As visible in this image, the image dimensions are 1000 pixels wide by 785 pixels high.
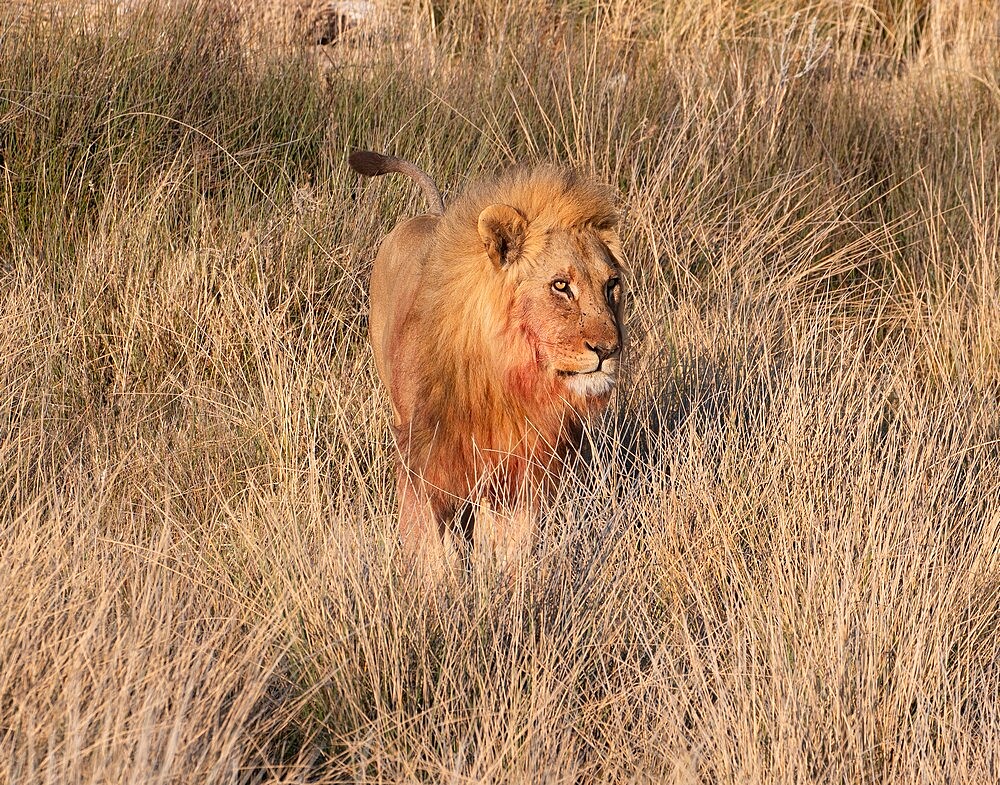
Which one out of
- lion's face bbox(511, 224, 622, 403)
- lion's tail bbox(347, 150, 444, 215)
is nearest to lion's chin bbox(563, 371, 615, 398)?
lion's face bbox(511, 224, 622, 403)

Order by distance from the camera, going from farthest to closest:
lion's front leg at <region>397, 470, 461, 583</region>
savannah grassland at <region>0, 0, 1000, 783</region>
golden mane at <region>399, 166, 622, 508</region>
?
golden mane at <region>399, 166, 622, 508</region>
lion's front leg at <region>397, 470, 461, 583</region>
savannah grassland at <region>0, 0, 1000, 783</region>

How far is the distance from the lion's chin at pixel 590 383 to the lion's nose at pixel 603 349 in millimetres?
43

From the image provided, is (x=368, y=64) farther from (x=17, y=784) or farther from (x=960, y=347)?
(x=17, y=784)

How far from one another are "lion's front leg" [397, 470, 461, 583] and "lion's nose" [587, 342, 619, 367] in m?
0.57

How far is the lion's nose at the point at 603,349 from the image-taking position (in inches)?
126

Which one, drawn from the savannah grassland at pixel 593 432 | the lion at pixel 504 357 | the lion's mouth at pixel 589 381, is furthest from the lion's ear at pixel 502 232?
the savannah grassland at pixel 593 432

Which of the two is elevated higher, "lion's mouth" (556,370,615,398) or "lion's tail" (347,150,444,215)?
"lion's tail" (347,150,444,215)

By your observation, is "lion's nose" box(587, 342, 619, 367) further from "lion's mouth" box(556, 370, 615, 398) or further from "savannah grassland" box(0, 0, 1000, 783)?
"savannah grassland" box(0, 0, 1000, 783)

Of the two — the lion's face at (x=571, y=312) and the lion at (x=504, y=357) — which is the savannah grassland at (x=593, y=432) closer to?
the lion at (x=504, y=357)

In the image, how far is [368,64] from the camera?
20.1 feet

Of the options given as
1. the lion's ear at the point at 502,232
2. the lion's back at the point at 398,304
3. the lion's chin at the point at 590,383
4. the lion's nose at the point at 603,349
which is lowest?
the lion's back at the point at 398,304

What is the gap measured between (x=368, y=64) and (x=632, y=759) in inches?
160

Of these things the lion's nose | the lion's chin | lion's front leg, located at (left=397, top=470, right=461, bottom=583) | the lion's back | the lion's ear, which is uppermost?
the lion's ear

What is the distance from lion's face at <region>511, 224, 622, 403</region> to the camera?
10.6 ft
